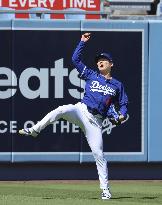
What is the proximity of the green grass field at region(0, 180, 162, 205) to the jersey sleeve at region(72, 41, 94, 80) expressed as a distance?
1.67 meters

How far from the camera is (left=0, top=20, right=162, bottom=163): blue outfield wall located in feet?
46.3

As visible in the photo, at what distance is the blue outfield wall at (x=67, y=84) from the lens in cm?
1412

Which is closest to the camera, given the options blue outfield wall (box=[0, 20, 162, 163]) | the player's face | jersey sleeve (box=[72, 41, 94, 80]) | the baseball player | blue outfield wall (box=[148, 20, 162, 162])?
jersey sleeve (box=[72, 41, 94, 80])

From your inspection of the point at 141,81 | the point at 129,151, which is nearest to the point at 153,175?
the point at 129,151

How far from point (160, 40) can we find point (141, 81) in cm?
80

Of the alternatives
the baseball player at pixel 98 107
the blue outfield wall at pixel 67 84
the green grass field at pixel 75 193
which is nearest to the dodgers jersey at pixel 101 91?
the baseball player at pixel 98 107

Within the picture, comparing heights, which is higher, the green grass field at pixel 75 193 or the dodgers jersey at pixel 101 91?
the dodgers jersey at pixel 101 91

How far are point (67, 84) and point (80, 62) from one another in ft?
11.3

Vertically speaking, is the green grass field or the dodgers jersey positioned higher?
the dodgers jersey

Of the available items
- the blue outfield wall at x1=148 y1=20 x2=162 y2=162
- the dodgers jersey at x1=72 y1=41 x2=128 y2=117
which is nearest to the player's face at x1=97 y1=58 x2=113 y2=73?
the dodgers jersey at x1=72 y1=41 x2=128 y2=117

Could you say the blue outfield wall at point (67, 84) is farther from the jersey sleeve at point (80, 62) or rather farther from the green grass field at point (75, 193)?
the jersey sleeve at point (80, 62)

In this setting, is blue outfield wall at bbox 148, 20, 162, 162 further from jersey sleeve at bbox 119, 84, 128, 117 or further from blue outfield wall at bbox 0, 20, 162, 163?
jersey sleeve at bbox 119, 84, 128, 117

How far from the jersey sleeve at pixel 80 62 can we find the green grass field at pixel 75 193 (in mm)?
1673

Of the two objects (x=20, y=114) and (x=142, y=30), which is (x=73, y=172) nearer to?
(x=20, y=114)
